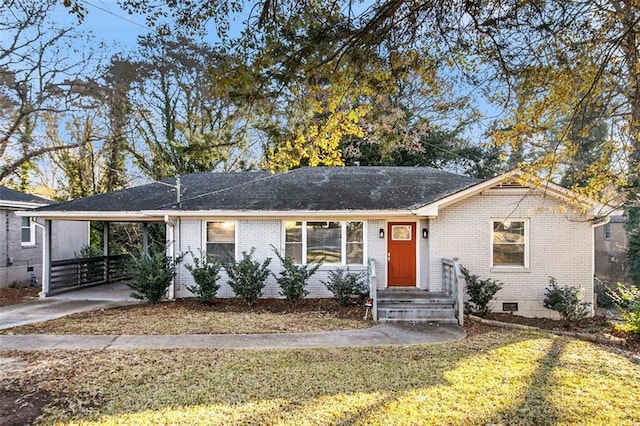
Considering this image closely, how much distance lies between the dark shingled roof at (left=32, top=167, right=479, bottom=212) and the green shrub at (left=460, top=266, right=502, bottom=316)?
236cm

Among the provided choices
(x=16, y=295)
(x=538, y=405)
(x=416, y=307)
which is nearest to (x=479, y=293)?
(x=416, y=307)

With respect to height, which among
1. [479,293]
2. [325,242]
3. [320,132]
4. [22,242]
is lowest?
[479,293]

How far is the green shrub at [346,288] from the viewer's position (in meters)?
10.5

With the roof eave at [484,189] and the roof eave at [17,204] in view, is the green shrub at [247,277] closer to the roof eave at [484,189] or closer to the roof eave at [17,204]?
the roof eave at [484,189]

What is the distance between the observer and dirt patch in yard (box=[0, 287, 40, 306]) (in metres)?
11.7

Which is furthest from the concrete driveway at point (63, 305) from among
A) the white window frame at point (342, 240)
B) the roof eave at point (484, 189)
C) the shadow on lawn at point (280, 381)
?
the roof eave at point (484, 189)

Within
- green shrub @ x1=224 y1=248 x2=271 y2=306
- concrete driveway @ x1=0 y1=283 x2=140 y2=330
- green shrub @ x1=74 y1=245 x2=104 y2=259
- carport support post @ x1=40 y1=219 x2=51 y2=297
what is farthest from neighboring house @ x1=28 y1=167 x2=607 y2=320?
green shrub @ x1=74 y1=245 x2=104 y2=259

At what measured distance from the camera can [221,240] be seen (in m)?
11.9

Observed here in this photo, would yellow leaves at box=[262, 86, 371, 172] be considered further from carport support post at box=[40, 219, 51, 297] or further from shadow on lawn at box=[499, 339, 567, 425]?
carport support post at box=[40, 219, 51, 297]

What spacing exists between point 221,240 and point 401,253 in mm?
5479

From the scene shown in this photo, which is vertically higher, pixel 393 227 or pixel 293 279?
pixel 393 227

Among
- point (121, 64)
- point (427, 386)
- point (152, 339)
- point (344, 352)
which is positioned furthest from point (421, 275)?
point (121, 64)

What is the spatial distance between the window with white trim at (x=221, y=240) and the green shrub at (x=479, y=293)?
671 centimetres

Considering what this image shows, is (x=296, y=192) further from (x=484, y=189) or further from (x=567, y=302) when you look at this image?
(x=567, y=302)
